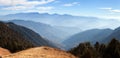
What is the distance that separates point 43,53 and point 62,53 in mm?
3004

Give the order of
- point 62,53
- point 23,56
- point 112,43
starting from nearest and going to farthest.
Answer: point 23,56 < point 62,53 < point 112,43

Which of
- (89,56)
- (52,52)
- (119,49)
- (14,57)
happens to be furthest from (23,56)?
(119,49)

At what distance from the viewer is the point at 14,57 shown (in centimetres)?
4012

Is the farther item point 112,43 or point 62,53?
point 112,43

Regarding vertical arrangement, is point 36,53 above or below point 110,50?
above

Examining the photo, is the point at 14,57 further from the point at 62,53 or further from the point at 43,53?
the point at 62,53

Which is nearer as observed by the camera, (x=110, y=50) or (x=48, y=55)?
(x=48, y=55)

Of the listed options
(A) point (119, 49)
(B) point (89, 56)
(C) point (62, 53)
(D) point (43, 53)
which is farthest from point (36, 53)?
(A) point (119, 49)

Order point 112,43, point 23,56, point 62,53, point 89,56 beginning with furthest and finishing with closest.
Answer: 1. point 112,43
2. point 89,56
3. point 62,53
4. point 23,56

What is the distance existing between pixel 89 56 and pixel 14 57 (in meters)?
13.3

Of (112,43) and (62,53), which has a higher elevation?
(62,53)

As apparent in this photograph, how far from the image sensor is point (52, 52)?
43.4 m

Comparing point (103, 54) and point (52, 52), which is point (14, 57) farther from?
point (103, 54)

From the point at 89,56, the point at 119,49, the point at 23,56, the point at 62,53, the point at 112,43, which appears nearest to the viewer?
the point at 23,56
